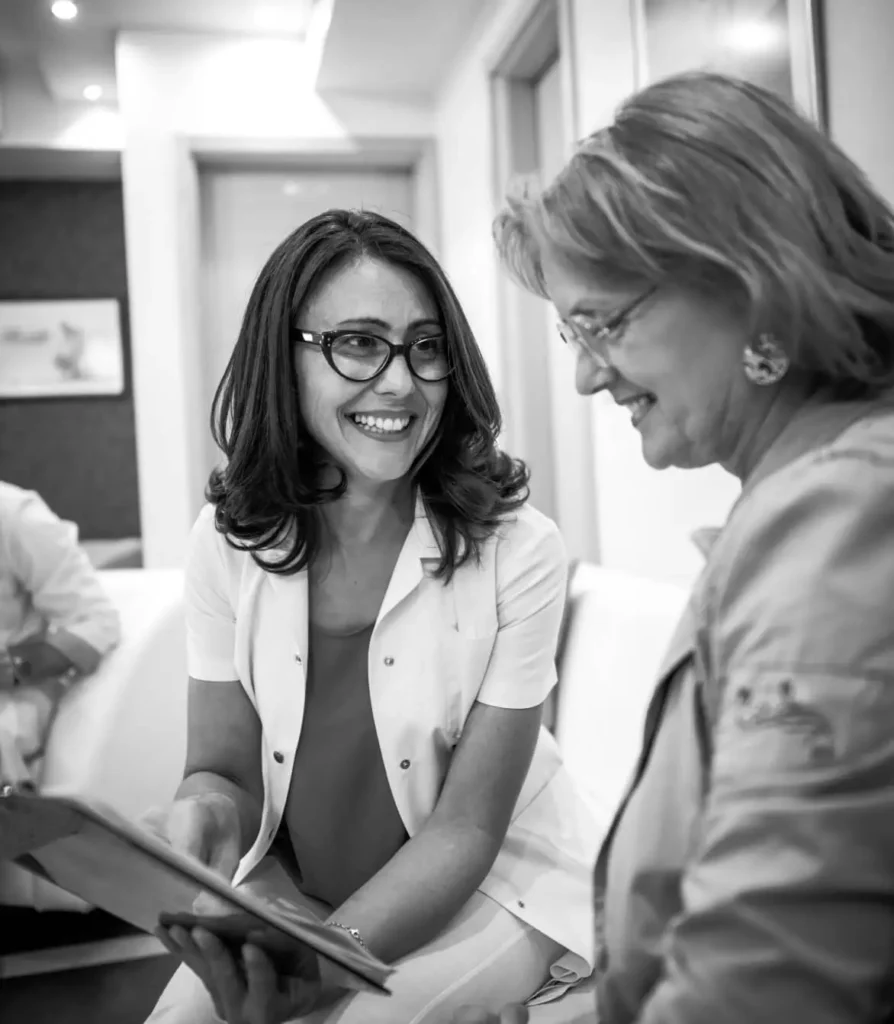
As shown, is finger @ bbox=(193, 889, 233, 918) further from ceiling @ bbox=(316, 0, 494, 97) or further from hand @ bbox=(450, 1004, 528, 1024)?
ceiling @ bbox=(316, 0, 494, 97)

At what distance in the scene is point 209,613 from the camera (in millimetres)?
1259

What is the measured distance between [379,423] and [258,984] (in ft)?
2.15

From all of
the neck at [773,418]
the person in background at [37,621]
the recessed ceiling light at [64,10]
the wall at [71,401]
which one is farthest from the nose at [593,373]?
the wall at [71,401]

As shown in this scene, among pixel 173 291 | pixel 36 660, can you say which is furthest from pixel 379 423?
pixel 173 291

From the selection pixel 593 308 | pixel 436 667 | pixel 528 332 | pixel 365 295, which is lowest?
pixel 436 667

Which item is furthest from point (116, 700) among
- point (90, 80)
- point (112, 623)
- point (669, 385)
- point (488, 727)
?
point (90, 80)

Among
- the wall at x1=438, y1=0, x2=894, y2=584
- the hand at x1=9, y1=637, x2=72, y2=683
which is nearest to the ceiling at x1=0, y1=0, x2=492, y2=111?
the wall at x1=438, y1=0, x2=894, y2=584

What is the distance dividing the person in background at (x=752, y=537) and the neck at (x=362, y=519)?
0.59 meters

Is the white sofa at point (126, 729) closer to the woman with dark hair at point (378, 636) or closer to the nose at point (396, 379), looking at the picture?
the woman with dark hair at point (378, 636)

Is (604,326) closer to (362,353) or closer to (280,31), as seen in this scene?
(362,353)

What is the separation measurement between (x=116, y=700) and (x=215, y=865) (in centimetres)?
118

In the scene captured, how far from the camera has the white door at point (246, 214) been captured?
4492mm

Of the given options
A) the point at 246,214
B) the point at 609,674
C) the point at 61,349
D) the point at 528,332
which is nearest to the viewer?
the point at 609,674

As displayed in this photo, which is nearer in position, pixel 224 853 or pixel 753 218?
pixel 753 218
